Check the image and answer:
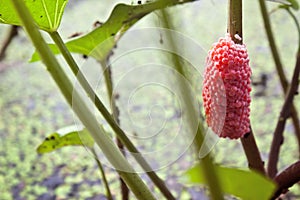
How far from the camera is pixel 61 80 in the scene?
298 mm

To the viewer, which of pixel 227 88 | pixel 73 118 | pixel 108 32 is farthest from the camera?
pixel 73 118

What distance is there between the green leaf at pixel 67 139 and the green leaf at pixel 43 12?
0.19 meters

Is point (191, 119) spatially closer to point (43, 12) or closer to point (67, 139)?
point (43, 12)

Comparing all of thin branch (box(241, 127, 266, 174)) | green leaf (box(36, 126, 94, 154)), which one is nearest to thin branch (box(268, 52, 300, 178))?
thin branch (box(241, 127, 266, 174))

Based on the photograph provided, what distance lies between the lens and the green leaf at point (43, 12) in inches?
16.1

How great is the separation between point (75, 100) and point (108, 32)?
0.24m

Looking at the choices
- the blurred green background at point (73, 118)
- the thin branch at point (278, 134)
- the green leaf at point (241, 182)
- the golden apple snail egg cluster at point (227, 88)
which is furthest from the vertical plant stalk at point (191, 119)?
the blurred green background at point (73, 118)

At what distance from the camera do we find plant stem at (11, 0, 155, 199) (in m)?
0.27

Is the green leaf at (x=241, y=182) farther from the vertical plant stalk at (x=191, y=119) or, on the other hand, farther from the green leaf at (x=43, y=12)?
the green leaf at (x=43, y=12)

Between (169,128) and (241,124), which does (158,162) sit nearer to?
(169,128)

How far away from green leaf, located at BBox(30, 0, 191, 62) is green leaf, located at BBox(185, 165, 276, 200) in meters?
0.25

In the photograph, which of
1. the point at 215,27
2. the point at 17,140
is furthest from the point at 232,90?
the point at 215,27

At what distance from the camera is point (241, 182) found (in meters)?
0.22

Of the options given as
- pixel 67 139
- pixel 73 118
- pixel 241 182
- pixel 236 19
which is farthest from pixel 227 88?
pixel 73 118
